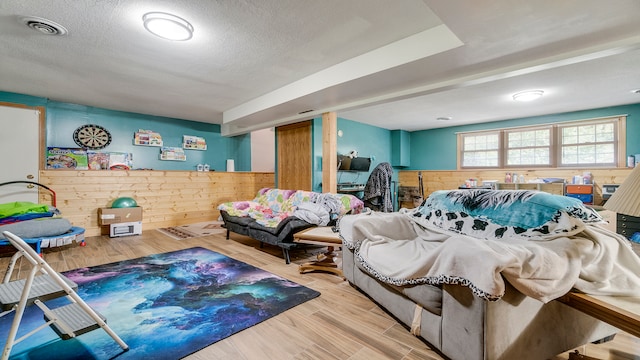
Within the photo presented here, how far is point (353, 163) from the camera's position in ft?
20.0

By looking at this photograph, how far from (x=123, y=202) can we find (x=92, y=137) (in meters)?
1.50

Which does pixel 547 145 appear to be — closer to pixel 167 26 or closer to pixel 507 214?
pixel 507 214

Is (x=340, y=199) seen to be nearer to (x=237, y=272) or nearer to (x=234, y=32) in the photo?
(x=237, y=272)

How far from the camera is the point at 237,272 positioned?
2.95 m

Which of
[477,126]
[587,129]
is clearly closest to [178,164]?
[477,126]

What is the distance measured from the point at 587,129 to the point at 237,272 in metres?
7.10

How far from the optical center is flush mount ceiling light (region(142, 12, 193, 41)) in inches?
89.9

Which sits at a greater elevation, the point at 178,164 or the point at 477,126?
the point at 477,126

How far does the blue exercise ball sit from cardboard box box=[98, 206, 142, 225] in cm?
9

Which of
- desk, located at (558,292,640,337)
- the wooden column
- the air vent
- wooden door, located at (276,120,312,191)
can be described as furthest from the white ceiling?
desk, located at (558,292,640,337)

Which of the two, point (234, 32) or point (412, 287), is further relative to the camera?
point (234, 32)

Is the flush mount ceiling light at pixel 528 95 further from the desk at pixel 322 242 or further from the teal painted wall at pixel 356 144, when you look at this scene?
the desk at pixel 322 242

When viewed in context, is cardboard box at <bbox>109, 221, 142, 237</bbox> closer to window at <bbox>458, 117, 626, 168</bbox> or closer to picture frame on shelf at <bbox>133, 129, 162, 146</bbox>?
picture frame on shelf at <bbox>133, 129, 162, 146</bbox>

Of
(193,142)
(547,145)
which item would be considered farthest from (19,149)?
(547,145)
